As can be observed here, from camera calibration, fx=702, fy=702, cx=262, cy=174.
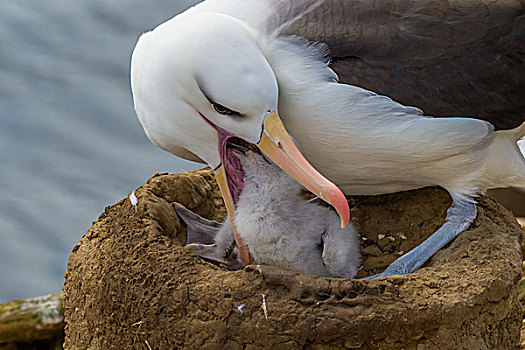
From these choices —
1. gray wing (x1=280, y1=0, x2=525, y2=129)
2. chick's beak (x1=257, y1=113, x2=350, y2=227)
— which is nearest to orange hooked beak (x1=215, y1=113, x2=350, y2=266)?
chick's beak (x1=257, y1=113, x2=350, y2=227)

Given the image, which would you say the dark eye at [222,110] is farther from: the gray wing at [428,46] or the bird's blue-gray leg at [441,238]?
the bird's blue-gray leg at [441,238]

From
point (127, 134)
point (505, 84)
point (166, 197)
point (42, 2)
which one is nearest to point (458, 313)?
point (505, 84)

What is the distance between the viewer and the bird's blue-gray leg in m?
2.01

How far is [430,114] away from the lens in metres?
1.94

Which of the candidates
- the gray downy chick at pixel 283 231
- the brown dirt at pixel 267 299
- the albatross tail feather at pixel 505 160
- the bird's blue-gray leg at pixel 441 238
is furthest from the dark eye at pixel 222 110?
the albatross tail feather at pixel 505 160

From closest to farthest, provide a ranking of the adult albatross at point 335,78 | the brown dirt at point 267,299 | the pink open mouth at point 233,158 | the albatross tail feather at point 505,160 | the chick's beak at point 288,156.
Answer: the brown dirt at point 267,299
the chick's beak at point 288,156
the adult albatross at point 335,78
the pink open mouth at point 233,158
the albatross tail feather at point 505,160

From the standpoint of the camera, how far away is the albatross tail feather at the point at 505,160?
211 centimetres

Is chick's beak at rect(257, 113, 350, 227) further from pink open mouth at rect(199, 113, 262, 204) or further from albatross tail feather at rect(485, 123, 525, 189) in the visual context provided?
albatross tail feather at rect(485, 123, 525, 189)

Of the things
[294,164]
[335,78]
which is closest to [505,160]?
[335,78]

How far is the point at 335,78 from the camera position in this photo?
1884 millimetres

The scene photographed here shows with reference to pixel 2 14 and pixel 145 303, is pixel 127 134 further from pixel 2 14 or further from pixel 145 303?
pixel 145 303

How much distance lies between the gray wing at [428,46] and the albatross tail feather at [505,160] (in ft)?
0.61

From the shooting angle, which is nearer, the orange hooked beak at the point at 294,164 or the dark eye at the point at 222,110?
the orange hooked beak at the point at 294,164

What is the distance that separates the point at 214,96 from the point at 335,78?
340 mm
